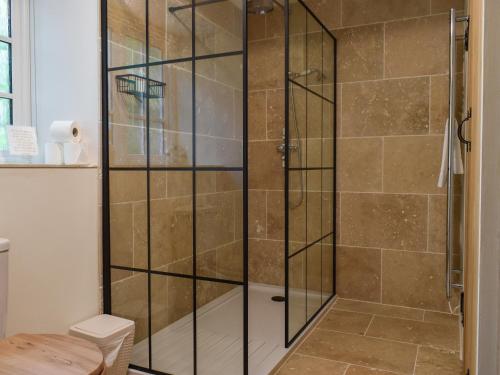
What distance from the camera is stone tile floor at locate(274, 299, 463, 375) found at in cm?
229

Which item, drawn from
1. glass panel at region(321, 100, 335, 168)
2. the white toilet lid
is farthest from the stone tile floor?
the white toilet lid

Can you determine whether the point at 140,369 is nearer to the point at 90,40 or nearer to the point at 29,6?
the point at 90,40

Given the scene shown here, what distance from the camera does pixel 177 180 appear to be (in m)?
2.03

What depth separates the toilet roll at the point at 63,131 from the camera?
201 cm

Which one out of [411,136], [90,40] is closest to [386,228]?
[411,136]

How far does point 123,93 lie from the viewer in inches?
84.8

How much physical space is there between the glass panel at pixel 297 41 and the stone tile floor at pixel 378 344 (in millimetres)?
1657

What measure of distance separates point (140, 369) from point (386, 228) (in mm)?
2028

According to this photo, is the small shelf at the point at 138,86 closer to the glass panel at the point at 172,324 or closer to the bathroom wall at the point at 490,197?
the glass panel at the point at 172,324

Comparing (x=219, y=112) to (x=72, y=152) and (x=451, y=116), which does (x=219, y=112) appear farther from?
(x=451, y=116)

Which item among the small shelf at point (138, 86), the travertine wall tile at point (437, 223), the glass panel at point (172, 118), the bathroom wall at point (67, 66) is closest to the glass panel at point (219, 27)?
the glass panel at point (172, 118)

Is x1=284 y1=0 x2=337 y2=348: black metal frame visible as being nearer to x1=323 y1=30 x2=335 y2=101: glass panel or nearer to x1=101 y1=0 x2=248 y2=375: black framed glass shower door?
x1=323 y1=30 x2=335 y2=101: glass panel

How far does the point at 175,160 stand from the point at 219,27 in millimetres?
652

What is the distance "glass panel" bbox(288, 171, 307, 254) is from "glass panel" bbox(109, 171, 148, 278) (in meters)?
0.91
